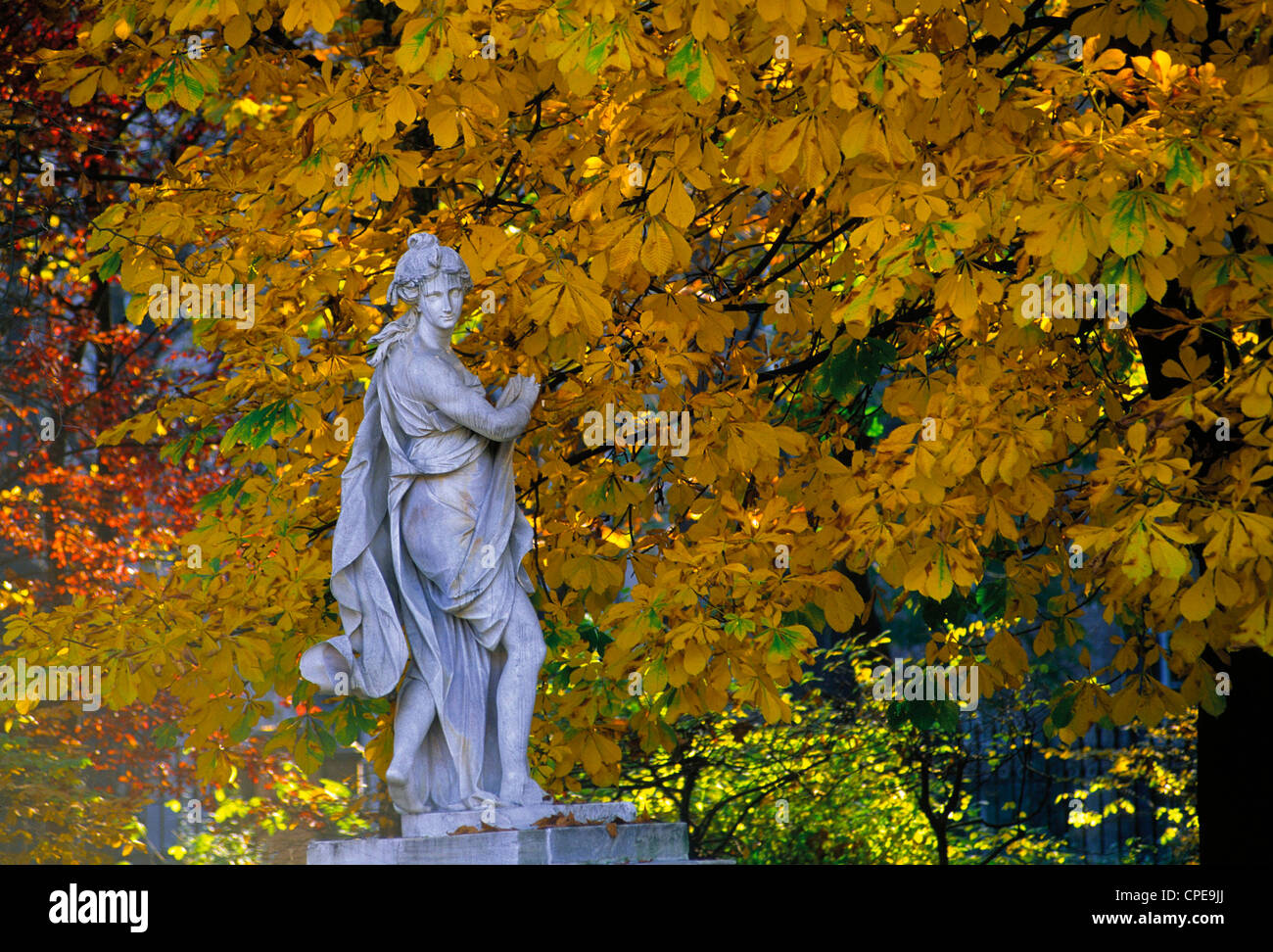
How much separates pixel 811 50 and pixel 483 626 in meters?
2.71

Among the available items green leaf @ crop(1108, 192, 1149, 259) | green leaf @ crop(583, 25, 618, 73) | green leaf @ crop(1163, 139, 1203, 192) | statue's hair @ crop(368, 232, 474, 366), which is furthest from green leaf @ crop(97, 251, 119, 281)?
green leaf @ crop(1163, 139, 1203, 192)

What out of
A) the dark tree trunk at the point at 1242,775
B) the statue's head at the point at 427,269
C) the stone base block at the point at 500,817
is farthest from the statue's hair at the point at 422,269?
the dark tree trunk at the point at 1242,775

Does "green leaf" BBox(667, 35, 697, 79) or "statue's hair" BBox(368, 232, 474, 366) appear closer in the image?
"green leaf" BBox(667, 35, 697, 79)

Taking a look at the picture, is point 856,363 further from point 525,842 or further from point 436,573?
point 525,842

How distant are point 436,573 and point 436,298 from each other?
1.14 meters

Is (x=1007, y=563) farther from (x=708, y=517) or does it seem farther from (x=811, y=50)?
(x=811, y=50)

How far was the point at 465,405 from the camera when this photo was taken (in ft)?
21.6

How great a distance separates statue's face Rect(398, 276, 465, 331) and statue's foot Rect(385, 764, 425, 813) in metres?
1.83

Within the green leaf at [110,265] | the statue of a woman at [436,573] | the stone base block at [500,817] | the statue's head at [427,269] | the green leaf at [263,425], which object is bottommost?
the stone base block at [500,817]

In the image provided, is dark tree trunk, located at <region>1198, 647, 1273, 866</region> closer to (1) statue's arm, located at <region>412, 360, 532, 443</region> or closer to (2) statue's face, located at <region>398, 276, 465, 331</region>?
(1) statue's arm, located at <region>412, 360, 532, 443</region>

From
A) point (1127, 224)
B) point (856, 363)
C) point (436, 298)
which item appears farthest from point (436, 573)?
point (1127, 224)

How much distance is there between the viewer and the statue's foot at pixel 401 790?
21.0 feet

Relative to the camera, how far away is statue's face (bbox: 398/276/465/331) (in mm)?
6734

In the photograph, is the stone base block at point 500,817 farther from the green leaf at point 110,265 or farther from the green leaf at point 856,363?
the green leaf at point 110,265
